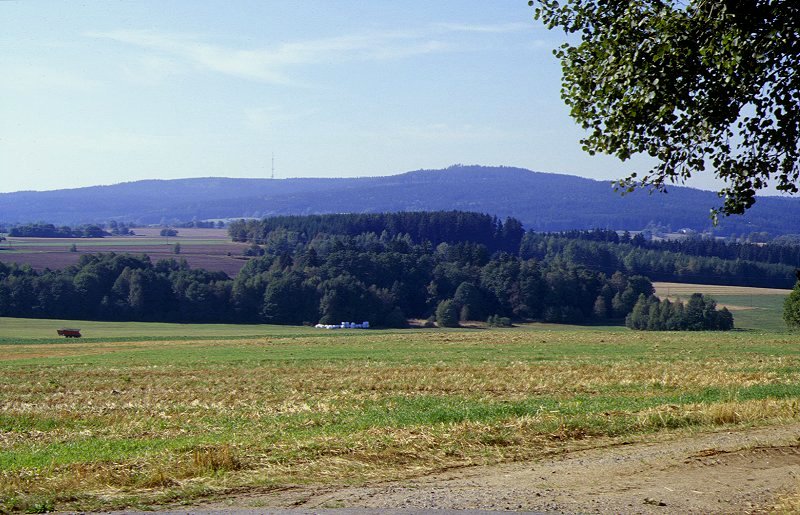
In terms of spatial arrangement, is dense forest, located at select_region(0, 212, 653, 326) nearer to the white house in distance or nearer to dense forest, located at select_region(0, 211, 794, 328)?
dense forest, located at select_region(0, 211, 794, 328)

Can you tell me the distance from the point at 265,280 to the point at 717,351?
289ft

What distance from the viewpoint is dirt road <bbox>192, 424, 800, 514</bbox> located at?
32.1 ft

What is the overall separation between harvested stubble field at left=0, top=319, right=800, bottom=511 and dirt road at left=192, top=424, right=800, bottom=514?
618mm

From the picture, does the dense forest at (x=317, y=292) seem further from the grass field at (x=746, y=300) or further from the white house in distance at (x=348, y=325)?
the grass field at (x=746, y=300)

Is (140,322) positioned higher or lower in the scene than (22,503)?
lower

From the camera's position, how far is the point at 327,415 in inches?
723

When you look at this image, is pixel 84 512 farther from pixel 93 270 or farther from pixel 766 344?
pixel 93 270

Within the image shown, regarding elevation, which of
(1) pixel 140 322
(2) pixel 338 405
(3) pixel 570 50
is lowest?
(1) pixel 140 322

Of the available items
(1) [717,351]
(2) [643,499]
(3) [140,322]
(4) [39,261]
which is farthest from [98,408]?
(4) [39,261]

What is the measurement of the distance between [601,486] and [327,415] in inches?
340

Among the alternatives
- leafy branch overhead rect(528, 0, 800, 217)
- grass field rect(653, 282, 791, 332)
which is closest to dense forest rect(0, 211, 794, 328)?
grass field rect(653, 282, 791, 332)

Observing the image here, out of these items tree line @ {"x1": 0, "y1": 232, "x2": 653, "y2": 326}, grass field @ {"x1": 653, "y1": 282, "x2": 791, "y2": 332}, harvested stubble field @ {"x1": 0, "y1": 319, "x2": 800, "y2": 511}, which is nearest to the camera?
harvested stubble field @ {"x1": 0, "y1": 319, "x2": 800, "y2": 511}

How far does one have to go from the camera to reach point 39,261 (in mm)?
137875

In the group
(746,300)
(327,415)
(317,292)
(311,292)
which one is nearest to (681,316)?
(746,300)
